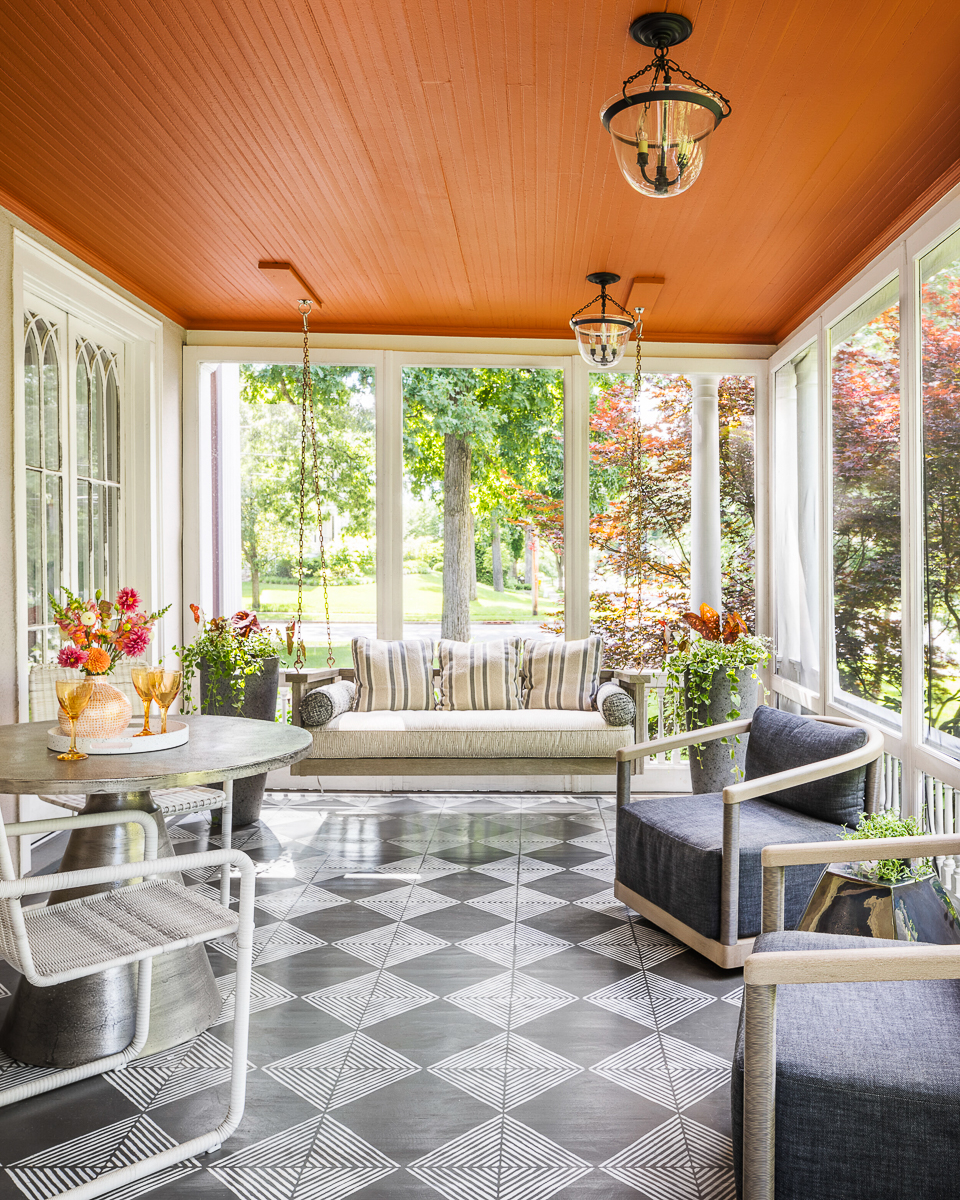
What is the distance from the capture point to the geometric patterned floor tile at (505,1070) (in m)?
2.16

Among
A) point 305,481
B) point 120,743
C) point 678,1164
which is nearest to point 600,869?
point 678,1164

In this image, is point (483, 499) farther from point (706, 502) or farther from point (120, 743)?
point (120, 743)

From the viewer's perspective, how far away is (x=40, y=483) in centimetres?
407

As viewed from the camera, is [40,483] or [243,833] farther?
[243,833]

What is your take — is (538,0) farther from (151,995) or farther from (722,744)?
(722,744)

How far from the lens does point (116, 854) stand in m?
2.45

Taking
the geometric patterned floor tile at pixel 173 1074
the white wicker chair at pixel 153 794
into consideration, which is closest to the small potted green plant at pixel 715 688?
the white wicker chair at pixel 153 794

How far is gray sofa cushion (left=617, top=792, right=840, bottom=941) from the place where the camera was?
2803 mm

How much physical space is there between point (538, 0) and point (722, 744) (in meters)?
3.31

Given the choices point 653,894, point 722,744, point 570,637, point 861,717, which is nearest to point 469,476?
point 570,637

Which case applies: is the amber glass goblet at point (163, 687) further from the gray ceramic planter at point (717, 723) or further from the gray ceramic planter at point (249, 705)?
the gray ceramic planter at point (717, 723)

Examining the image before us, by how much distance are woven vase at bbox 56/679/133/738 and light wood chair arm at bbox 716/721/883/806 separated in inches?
67.4

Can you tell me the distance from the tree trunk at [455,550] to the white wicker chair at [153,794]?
196cm

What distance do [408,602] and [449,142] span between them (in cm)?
305
